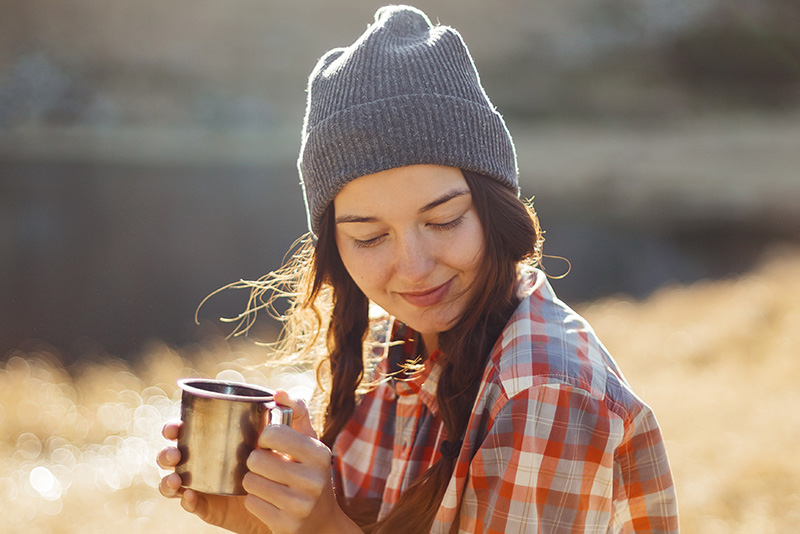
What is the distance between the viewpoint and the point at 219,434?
59.0 inches

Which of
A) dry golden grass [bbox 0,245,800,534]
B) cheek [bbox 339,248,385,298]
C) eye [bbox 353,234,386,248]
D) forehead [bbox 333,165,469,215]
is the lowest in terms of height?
dry golden grass [bbox 0,245,800,534]

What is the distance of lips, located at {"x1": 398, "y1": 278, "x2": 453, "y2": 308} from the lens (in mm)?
1805

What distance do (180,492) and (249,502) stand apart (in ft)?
0.66

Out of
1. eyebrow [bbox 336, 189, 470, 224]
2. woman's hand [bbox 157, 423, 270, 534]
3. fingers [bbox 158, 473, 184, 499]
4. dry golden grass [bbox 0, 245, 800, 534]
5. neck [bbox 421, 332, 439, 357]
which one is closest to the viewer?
fingers [bbox 158, 473, 184, 499]

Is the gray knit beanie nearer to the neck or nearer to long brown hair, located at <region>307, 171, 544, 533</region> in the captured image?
long brown hair, located at <region>307, 171, 544, 533</region>

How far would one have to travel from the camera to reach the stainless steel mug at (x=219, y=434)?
4.87ft

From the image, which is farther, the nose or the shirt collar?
the shirt collar

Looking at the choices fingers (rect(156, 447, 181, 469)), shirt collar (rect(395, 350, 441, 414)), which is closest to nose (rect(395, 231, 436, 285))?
shirt collar (rect(395, 350, 441, 414))

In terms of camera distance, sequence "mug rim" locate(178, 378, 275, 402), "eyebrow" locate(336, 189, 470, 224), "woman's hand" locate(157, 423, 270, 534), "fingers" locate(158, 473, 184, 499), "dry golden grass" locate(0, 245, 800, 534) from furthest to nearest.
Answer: "dry golden grass" locate(0, 245, 800, 534) → "woman's hand" locate(157, 423, 270, 534) → "eyebrow" locate(336, 189, 470, 224) → "fingers" locate(158, 473, 184, 499) → "mug rim" locate(178, 378, 275, 402)

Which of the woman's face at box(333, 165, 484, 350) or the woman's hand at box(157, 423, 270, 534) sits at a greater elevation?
the woman's face at box(333, 165, 484, 350)

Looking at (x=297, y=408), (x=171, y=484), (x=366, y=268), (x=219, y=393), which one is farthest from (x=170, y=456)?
(x=366, y=268)

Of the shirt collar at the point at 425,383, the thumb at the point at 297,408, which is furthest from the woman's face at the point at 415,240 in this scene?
the thumb at the point at 297,408

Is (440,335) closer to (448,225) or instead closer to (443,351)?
(443,351)

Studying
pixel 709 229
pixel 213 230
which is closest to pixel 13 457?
pixel 213 230
